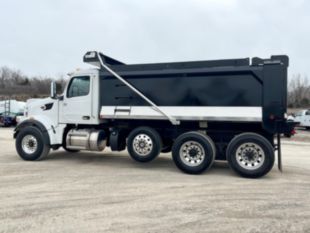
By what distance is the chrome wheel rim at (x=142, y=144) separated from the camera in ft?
23.5

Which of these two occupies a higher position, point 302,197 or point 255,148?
point 255,148

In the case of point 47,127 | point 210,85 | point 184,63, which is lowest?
point 47,127

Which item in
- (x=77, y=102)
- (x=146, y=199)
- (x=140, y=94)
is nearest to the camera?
(x=146, y=199)

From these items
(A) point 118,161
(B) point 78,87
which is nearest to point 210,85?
(A) point 118,161

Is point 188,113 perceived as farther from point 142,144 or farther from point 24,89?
point 24,89

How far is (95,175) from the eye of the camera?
21.6 ft

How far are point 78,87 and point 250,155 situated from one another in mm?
Result: 5172

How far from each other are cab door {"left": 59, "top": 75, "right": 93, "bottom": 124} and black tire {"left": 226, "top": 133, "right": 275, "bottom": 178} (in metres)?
4.12

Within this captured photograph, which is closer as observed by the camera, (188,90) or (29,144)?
(188,90)

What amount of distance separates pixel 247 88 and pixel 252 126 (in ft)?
3.31

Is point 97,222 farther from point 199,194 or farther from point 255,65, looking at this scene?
point 255,65

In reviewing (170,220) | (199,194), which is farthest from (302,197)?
(170,220)

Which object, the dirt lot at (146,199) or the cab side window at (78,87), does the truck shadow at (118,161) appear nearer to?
the dirt lot at (146,199)

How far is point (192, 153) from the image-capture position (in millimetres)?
6820
